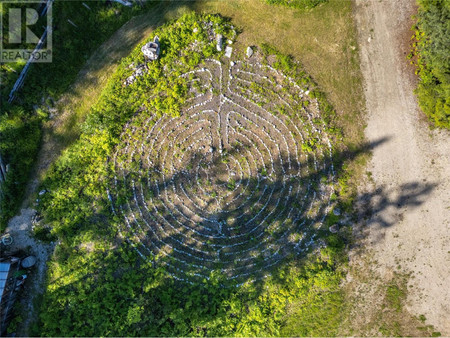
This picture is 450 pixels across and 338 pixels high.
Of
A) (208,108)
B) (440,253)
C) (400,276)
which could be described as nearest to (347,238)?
(400,276)

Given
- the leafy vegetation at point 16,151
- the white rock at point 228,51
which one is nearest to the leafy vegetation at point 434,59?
the white rock at point 228,51

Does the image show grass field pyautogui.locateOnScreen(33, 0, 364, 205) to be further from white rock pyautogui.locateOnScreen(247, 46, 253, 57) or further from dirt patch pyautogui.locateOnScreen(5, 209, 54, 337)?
dirt patch pyautogui.locateOnScreen(5, 209, 54, 337)

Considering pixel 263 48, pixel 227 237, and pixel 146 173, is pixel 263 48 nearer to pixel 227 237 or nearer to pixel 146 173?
pixel 146 173

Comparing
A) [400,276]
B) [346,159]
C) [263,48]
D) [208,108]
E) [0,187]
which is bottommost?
[400,276]

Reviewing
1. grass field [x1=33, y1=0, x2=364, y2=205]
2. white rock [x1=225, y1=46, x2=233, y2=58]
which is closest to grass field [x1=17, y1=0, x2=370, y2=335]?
grass field [x1=33, y1=0, x2=364, y2=205]

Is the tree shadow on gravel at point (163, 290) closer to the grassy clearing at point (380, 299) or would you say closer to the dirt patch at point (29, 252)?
the dirt patch at point (29, 252)

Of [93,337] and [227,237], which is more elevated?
[227,237]

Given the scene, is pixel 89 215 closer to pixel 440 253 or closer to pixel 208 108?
pixel 208 108
